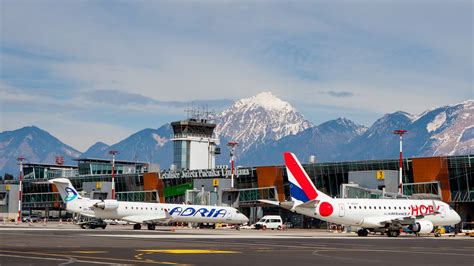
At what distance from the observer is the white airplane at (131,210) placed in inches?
3944

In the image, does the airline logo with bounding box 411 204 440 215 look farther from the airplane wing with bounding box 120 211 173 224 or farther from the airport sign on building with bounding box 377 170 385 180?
the airplane wing with bounding box 120 211 173 224

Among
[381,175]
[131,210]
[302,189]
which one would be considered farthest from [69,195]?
[381,175]

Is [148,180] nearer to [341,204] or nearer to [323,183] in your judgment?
[323,183]

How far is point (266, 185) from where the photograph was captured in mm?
140625

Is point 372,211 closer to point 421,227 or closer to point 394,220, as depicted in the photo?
point 394,220

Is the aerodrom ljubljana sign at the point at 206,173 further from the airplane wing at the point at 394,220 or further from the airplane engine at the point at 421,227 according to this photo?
the airplane engine at the point at 421,227

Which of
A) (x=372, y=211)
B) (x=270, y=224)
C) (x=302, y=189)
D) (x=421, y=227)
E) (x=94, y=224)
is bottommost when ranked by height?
(x=421, y=227)

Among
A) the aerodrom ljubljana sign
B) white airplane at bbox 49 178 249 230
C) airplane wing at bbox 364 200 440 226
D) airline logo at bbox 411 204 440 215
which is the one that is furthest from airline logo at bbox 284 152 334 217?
the aerodrom ljubljana sign

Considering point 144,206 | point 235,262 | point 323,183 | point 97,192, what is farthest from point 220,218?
point 235,262

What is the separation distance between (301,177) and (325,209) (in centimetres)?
406

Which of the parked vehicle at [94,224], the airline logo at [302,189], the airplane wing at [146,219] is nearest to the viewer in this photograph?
the airline logo at [302,189]

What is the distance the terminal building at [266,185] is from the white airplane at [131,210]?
848 inches

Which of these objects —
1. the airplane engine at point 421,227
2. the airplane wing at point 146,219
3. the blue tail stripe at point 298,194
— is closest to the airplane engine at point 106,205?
the airplane wing at point 146,219

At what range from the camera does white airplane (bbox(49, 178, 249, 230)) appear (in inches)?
3944
